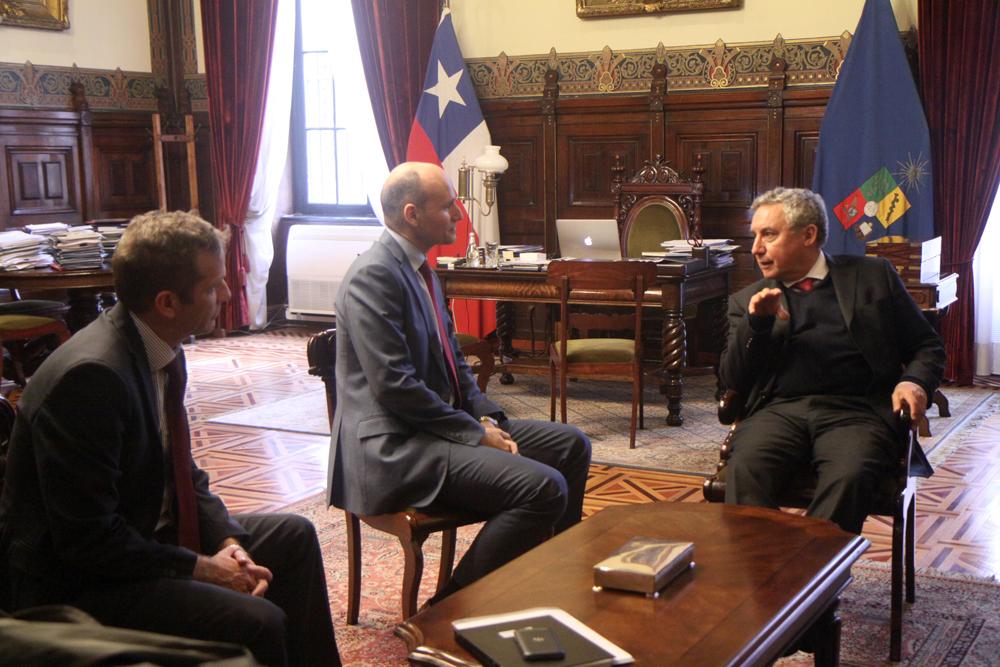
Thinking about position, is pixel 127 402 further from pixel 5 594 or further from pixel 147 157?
pixel 147 157

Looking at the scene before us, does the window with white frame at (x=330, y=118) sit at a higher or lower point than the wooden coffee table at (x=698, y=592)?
higher

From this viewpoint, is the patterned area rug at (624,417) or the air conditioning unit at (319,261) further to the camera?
the air conditioning unit at (319,261)

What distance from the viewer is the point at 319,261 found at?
340 inches

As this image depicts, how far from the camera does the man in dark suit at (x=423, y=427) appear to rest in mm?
2943

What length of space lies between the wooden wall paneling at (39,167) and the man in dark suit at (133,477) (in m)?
6.23

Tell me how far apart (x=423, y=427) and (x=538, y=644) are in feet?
3.88

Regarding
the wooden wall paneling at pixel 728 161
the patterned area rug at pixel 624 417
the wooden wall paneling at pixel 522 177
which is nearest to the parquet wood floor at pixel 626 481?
the patterned area rug at pixel 624 417

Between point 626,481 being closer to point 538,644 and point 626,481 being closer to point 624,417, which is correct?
point 624,417

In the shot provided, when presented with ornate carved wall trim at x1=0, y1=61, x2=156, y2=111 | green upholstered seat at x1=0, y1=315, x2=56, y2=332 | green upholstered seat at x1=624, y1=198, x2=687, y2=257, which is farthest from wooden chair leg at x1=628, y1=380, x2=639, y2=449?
ornate carved wall trim at x1=0, y1=61, x2=156, y2=111

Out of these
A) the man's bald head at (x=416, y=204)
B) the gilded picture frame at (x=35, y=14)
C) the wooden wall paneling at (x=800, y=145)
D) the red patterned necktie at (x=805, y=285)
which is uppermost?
the gilded picture frame at (x=35, y=14)

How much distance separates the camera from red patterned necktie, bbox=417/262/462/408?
3.29 metres

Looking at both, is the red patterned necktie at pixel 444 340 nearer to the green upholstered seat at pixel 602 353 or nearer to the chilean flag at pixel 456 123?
the green upholstered seat at pixel 602 353

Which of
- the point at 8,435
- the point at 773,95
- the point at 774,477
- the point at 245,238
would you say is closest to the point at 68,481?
the point at 8,435

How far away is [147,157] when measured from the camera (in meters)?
8.84
